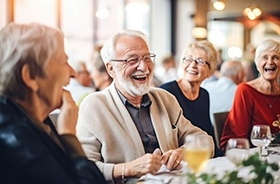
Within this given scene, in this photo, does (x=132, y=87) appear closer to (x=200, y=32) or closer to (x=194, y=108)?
(x=194, y=108)

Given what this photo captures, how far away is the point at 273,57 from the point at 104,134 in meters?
1.65

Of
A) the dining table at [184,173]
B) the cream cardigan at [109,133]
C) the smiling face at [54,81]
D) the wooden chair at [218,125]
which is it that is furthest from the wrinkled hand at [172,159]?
the wooden chair at [218,125]

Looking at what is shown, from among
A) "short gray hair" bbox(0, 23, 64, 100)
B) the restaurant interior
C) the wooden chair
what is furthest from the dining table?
the restaurant interior

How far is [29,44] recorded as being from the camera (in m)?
1.56

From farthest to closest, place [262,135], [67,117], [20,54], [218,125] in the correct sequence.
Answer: [218,125] < [262,135] < [67,117] < [20,54]

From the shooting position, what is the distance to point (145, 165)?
2045 millimetres

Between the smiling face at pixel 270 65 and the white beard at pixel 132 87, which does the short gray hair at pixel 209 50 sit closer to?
the smiling face at pixel 270 65

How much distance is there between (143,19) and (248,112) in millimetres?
7584

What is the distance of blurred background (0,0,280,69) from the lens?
29.1ft

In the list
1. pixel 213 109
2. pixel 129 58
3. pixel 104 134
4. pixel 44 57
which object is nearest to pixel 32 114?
pixel 44 57

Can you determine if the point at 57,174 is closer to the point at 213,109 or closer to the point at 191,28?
the point at 213,109

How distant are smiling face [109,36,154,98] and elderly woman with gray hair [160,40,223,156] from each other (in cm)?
80

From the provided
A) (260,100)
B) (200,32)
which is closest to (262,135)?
(260,100)

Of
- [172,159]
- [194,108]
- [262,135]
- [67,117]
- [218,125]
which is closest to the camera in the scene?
[67,117]
